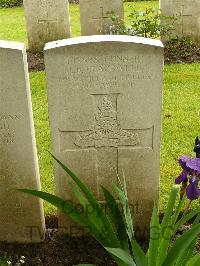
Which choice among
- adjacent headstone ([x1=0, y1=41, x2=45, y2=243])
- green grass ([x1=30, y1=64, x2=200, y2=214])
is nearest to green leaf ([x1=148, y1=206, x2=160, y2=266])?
adjacent headstone ([x1=0, y1=41, x2=45, y2=243])

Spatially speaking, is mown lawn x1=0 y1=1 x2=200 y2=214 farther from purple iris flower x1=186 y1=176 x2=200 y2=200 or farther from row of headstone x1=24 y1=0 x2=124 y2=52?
row of headstone x1=24 y1=0 x2=124 y2=52

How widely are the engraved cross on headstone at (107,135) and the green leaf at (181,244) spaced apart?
2.94 ft

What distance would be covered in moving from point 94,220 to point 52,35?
5.69 meters

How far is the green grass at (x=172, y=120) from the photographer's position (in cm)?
421

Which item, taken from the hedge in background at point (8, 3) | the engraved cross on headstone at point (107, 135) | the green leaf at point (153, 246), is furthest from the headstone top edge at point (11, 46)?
the hedge in background at point (8, 3)

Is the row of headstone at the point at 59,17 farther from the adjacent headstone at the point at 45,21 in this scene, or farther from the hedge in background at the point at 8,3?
the hedge in background at the point at 8,3

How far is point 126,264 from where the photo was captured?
2.50 metres

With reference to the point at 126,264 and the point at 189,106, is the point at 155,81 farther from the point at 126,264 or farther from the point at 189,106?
the point at 189,106

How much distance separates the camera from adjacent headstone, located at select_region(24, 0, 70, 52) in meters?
7.53

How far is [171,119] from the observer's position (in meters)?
5.22

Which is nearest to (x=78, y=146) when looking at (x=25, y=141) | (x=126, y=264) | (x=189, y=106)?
(x=25, y=141)

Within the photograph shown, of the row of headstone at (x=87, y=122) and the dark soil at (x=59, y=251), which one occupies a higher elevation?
the row of headstone at (x=87, y=122)

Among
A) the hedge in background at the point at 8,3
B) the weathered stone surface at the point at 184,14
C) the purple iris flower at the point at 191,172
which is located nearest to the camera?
the purple iris flower at the point at 191,172

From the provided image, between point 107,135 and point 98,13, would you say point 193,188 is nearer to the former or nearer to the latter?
point 107,135
